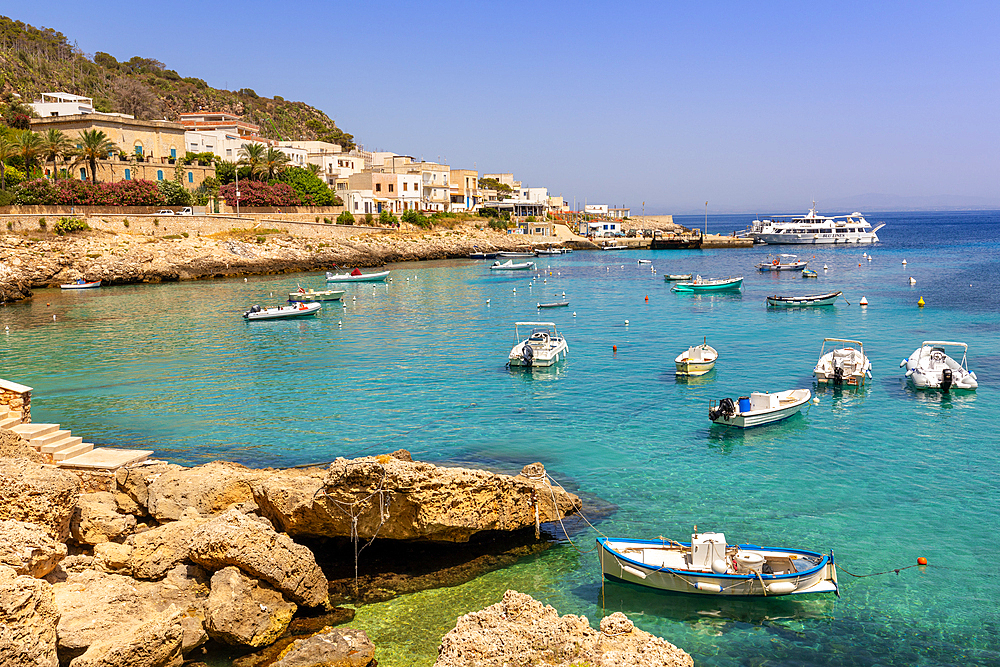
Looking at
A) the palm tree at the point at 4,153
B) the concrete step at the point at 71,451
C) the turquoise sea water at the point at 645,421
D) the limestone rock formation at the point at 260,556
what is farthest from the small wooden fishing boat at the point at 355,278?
the limestone rock formation at the point at 260,556

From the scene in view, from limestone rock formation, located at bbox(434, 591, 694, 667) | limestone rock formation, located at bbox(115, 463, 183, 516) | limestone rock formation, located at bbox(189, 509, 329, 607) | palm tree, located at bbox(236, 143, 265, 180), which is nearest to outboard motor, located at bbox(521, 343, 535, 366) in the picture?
limestone rock formation, located at bbox(115, 463, 183, 516)

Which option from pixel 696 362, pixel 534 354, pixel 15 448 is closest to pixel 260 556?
pixel 15 448

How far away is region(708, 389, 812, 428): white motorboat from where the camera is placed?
78.0 feet

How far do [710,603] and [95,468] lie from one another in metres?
14.1

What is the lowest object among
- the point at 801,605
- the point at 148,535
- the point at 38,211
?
the point at 801,605

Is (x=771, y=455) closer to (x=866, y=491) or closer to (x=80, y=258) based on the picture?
(x=866, y=491)

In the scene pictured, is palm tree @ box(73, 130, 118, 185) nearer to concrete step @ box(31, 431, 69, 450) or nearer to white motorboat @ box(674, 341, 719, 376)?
concrete step @ box(31, 431, 69, 450)

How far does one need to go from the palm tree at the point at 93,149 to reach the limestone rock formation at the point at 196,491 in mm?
77344

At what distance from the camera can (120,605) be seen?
10.6 meters

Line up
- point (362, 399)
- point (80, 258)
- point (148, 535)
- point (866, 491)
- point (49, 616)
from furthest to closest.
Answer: point (80, 258)
point (362, 399)
point (866, 491)
point (148, 535)
point (49, 616)

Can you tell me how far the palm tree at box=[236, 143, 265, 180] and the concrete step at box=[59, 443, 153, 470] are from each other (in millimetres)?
87029

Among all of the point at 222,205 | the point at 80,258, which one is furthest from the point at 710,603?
the point at 222,205

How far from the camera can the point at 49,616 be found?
8.95 m

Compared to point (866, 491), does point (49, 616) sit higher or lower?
higher
